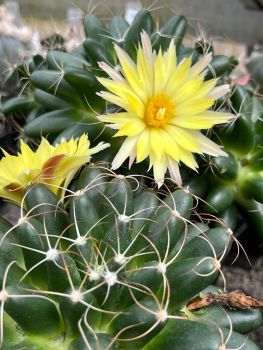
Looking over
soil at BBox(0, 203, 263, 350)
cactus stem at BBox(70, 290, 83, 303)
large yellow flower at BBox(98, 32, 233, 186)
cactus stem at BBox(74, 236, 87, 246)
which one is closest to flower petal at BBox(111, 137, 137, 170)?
large yellow flower at BBox(98, 32, 233, 186)

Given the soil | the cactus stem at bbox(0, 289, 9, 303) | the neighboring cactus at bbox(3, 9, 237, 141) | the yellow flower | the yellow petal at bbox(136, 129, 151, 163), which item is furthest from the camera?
the soil

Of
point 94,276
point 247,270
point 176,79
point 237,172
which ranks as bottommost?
point 247,270

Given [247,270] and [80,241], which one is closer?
[80,241]

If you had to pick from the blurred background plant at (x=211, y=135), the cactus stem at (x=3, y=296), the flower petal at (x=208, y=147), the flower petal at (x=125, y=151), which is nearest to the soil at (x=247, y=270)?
the blurred background plant at (x=211, y=135)

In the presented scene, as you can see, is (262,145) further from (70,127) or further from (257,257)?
(70,127)

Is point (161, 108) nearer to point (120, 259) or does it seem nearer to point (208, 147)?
point (208, 147)

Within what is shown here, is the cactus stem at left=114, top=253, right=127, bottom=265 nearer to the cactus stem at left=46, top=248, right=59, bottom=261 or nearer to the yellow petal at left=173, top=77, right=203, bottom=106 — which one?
the cactus stem at left=46, top=248, right=59, bottom=261

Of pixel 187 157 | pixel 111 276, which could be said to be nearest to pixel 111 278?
pixel 111 276

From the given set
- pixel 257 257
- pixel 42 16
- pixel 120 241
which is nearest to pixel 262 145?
pixel 257 257
